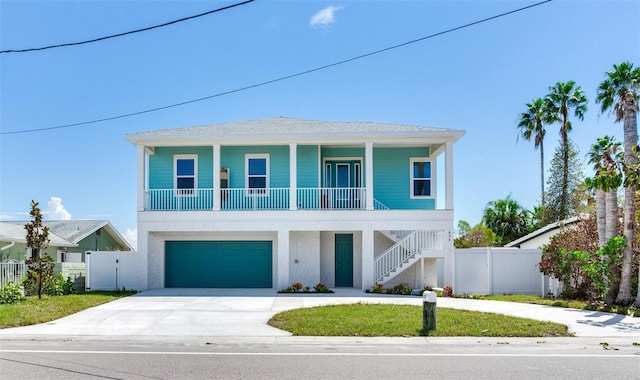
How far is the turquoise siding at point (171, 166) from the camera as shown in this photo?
21.8 meters

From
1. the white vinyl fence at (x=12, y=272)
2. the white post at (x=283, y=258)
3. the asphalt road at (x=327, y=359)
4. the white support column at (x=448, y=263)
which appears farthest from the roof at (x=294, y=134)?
the asphalt road at (x=327, y=359)

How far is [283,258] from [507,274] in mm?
8190

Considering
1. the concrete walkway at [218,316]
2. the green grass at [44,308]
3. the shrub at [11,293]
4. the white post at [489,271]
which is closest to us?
the concrete walkway at [218,316]

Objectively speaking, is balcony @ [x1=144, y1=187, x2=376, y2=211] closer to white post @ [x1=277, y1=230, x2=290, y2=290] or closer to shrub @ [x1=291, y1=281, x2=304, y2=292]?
white post @ [x1=277, y1=230, x2=290, y2=290]

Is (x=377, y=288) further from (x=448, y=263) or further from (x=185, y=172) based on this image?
(x=185, y=172)

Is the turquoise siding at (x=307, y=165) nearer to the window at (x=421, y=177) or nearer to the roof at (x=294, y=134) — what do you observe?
the roof at (x=294, y=134)

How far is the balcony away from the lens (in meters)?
21.1

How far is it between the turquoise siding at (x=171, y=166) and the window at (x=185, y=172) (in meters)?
0.17

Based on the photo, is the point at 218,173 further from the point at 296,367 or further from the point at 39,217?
the point at 296,367

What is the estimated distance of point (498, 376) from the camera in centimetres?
736

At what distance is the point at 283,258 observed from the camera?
1973 cm

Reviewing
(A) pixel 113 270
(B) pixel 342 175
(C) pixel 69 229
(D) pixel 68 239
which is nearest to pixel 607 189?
(B) pixel 342 175

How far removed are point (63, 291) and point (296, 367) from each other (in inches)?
540

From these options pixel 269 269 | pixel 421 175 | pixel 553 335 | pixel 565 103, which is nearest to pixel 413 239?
pixel 421 175
